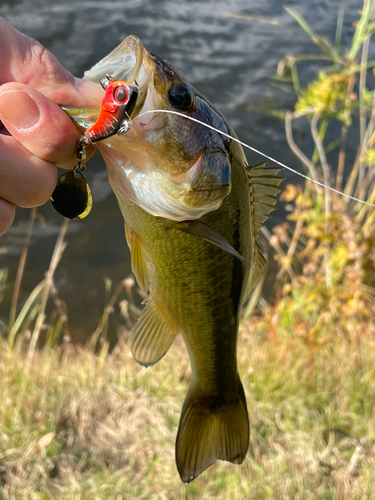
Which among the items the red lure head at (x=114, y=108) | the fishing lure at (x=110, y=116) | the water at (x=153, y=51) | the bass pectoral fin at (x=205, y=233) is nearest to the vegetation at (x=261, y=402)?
the water at (x=153, y=51)

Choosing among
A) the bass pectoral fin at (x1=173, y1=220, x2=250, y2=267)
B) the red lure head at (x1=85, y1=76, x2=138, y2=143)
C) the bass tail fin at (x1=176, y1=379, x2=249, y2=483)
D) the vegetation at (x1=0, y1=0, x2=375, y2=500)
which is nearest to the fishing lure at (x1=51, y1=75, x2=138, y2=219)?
the red lure head at (x1=85, y1=76, x2=138, y2=143)

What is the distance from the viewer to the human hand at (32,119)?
1.16m

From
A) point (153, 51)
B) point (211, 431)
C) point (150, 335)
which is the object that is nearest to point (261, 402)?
point (211, 431)

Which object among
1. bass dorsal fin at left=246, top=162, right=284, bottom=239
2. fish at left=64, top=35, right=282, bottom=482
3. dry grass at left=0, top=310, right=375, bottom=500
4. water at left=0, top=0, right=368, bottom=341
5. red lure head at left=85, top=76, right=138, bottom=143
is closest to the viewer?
red lure head at left=85, top=76, right=138, bottom=143

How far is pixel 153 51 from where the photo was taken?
7121 mm

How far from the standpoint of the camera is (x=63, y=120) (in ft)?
3.86

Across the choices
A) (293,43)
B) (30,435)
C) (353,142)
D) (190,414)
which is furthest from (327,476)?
(293,43)

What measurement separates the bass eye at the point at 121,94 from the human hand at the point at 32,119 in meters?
0.16

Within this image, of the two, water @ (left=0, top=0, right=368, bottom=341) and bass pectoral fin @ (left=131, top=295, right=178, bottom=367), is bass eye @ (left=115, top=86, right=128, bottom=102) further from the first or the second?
water @ (left=0, top=0, right=368, bottom=341)

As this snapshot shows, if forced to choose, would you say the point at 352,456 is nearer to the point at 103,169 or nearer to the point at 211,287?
the point at 211,287

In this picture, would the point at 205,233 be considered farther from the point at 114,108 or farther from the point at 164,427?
the point at 164,427

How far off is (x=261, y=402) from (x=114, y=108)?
2391 millimetres

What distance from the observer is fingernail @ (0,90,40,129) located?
1.15 metres

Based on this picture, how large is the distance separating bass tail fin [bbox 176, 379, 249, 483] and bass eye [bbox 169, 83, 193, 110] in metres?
1.03
